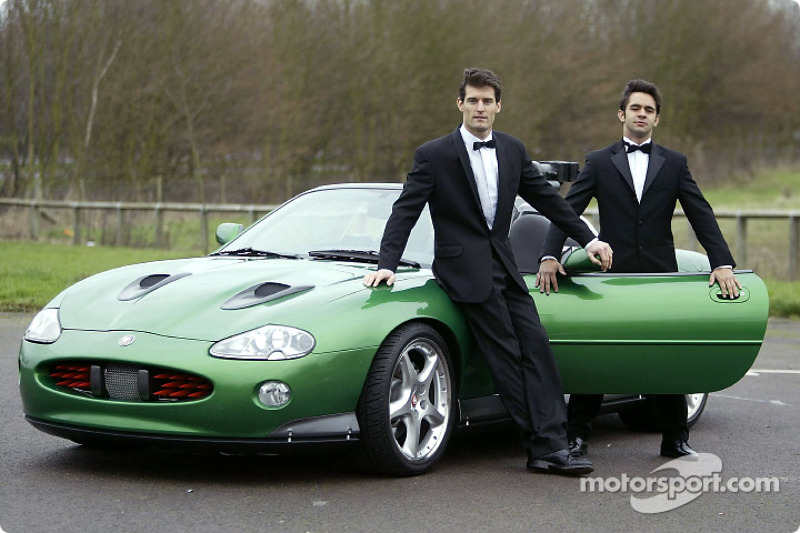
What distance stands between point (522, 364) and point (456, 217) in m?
0.76

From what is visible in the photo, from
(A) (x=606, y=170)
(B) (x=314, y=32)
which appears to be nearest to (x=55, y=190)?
(B) (x=314, y=32)

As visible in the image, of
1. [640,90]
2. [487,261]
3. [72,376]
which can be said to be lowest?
[72,376]

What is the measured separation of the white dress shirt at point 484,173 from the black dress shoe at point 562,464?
44.0 inches

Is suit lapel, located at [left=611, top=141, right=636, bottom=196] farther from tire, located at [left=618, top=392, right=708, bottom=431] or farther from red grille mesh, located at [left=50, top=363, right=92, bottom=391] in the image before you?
red grille mesh, located at [left=50, top=363, right=92, bottom=391]

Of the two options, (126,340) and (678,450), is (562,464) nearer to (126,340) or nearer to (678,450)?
(678,450)

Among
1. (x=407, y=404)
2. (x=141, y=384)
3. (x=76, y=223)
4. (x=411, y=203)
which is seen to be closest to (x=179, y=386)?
(x=141, y=384)

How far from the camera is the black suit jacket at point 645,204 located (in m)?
6.39

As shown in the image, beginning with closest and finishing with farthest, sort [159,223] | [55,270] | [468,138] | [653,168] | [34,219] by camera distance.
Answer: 1. [468,138]
2. [653,168]
3. [55,270]
4. [159,223]
5. [34,219]

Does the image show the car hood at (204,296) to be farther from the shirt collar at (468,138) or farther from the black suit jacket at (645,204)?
the black suit jacket at (645,204)

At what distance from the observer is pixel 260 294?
5633 millimetres

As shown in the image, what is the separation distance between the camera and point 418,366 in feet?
19.2

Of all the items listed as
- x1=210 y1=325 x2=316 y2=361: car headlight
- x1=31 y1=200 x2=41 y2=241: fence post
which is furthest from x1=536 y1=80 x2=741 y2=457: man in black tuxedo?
x1=31 y1=200 x2=41 y2=241: fence post

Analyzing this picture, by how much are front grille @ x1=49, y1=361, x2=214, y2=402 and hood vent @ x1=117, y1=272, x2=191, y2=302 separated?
1.53 feet

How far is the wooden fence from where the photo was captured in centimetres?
1842
